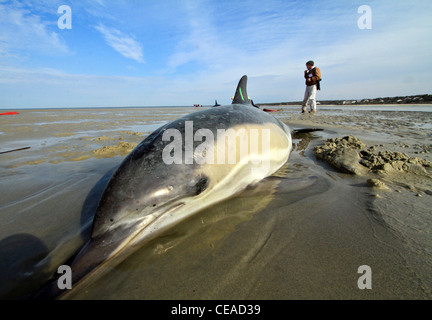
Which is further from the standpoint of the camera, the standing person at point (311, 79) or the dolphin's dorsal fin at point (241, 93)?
the standing person at point (311, 79)

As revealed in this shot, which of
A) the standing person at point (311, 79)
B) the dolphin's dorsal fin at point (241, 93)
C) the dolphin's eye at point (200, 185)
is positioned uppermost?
the standing person at point (311, 79)

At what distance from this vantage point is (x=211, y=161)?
168 cm

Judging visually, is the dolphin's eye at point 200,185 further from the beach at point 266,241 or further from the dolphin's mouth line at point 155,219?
the beach at point 266,241

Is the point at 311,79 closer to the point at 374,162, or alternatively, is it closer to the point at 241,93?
the point at 241,93

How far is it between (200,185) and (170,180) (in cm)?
26

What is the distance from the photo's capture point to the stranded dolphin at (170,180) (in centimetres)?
120

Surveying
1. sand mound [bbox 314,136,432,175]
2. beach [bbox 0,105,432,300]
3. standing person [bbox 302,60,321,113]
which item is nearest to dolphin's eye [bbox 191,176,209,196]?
beach [bbox 0,105,432,300]

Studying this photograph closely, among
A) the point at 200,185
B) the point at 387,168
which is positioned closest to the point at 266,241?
the point at 200,185

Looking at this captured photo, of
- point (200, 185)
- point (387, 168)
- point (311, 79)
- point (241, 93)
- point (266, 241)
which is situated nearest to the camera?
point (266, 241)

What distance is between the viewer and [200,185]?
1569 mm

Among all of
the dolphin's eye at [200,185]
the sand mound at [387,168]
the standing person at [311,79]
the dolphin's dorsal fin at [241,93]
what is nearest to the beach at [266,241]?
the sand mound at [387,168]
